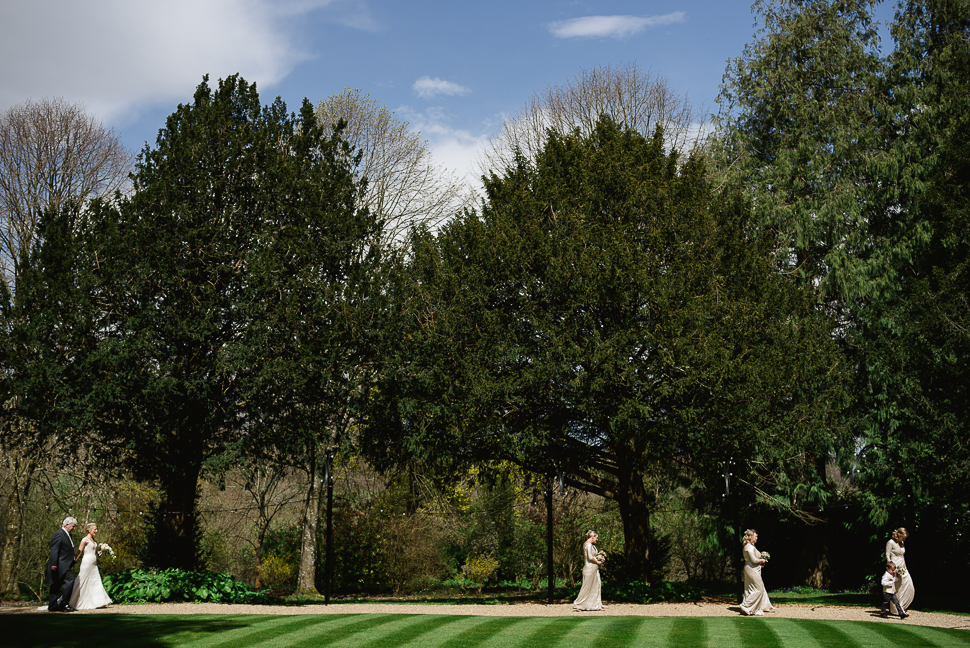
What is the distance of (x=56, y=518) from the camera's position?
75.6ft

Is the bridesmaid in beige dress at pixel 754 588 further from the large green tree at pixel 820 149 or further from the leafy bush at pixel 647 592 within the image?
the large green tree at pixel 820 149

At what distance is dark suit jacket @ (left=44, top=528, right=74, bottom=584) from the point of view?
12.4m

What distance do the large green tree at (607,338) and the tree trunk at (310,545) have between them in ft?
14.5

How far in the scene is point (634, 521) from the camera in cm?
1788

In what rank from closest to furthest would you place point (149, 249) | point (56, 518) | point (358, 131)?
point (149, 249), point (56, 518), point (358, 131)

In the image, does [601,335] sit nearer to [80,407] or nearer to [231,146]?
[231,146]

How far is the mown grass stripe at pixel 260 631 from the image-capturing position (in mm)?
9484

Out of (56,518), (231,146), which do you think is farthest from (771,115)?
(56,518)

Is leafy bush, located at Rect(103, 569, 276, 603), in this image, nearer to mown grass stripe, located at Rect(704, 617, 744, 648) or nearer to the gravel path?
the gravel path

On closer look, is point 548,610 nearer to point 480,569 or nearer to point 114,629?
point 114,629

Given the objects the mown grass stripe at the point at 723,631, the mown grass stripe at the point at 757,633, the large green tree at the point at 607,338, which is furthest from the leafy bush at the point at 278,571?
the mown grass stripe at the point at 757,633

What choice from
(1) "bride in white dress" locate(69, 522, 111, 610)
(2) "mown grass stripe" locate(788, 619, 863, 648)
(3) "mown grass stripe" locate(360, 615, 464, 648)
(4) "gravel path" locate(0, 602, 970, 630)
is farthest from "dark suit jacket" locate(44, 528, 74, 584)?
(2) "mown grass stripe" locate(788, 619, 863, 648)

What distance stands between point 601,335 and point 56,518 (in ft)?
59.5

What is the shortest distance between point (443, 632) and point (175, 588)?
704 cm
